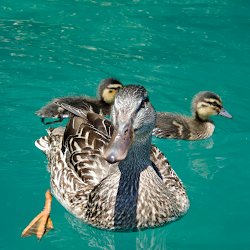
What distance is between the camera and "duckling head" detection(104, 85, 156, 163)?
3.99m

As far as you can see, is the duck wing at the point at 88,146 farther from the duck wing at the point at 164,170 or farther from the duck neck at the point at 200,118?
the duck neck at the point at 200,118

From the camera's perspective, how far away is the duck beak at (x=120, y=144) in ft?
13.0

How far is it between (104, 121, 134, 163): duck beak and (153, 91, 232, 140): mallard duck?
2369 millimetres

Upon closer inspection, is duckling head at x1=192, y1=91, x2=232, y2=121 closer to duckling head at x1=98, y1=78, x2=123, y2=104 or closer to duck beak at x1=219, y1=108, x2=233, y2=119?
duck beak at x1=219, y1=108, x2=233, y2=119

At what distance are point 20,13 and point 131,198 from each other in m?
4.60

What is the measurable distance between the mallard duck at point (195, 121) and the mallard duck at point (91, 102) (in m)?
0.50

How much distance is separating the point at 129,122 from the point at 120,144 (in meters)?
0.20

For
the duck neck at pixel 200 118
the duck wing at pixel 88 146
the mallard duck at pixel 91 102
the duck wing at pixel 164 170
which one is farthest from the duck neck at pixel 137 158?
the duck neck at pixel 200 118

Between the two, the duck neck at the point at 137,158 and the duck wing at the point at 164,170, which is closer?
the duck neck at the point at 137,158

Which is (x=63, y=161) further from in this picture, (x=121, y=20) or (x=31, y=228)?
(x=121, y=20)

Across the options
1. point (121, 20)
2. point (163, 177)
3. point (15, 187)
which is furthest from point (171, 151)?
point (121, 20)

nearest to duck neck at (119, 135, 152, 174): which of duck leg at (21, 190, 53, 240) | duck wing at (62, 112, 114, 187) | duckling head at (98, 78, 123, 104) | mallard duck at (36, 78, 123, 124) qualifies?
duck wing at (62, 112, 114, 187)

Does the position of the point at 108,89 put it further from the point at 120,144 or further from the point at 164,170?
the point at 120,144

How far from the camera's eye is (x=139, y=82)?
7.34m
